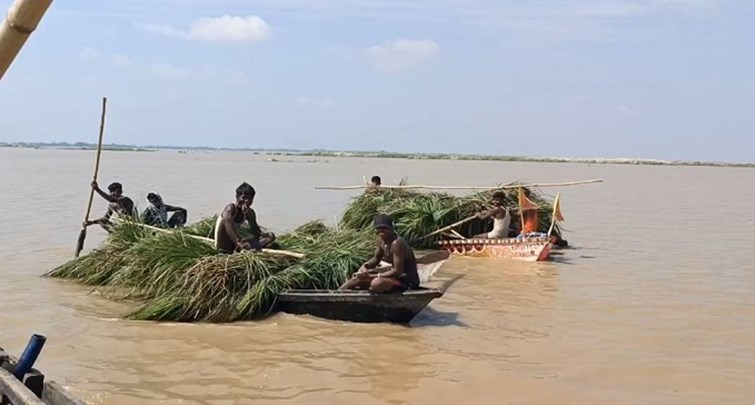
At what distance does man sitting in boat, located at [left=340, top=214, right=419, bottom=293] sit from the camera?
771cm

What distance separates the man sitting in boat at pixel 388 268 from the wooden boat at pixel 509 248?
5428 millimetres

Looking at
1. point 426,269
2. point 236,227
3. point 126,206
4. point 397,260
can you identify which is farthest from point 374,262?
point 126,206

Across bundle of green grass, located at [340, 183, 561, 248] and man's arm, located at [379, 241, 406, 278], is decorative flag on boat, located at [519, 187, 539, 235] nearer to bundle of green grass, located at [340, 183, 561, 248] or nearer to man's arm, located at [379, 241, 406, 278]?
bundle of green grass, located at [340, 183, 561, 248]

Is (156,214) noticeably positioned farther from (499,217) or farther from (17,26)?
(17,26)

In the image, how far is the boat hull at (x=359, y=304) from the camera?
25.4 ft

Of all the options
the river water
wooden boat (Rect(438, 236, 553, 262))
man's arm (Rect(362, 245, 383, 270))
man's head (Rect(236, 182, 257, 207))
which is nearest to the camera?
the river water

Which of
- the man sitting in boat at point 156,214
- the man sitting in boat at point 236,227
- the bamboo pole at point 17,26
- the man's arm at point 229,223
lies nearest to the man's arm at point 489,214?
the man sitting in boat at point 156,214

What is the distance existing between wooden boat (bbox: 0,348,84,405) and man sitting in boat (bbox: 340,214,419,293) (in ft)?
12.9

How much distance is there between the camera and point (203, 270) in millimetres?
8234

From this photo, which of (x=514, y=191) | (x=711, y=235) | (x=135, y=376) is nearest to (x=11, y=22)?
(x=135, y=376)

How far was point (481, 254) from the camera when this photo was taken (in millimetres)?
13562

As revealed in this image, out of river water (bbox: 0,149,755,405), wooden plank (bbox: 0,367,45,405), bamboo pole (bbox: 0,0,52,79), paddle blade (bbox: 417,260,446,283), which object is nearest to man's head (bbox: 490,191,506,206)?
river water (bbox: 0,149,755,405)

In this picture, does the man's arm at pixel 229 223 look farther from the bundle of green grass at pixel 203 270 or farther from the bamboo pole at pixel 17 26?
the bamboo pole at pixel 17 26

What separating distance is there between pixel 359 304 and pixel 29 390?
14.4ft
